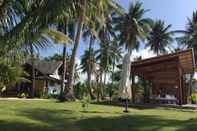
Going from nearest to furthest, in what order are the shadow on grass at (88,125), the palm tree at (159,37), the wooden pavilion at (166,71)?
1. the shadow on grass at (88,125)
2. the wooden pavilion at (166,71)
3. the palm tree at (159,37)

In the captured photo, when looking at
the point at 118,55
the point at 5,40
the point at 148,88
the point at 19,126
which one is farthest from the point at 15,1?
the point at 118,55

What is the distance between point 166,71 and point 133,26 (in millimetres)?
19572

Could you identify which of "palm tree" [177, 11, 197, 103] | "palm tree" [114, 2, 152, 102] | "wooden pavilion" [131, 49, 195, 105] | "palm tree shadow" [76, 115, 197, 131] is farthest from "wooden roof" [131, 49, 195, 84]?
"palm tree" [177, 11, 197, 103]

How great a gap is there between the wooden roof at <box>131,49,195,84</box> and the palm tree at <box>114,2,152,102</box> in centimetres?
1563

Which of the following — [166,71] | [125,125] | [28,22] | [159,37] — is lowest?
[125,125]

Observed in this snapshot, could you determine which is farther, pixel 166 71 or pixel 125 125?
pixel 166 71

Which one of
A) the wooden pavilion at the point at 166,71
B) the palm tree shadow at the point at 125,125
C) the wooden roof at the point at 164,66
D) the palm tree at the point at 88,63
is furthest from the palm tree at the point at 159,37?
the palm tree shadow at the point at 125,125

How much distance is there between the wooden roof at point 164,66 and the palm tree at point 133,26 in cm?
1563

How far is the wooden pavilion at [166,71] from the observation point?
23033mm

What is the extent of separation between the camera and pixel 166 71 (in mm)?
26719

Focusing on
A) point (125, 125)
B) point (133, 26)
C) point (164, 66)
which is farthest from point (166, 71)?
point (133, 26)

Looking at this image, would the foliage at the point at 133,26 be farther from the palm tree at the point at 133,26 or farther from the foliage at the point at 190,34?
the foliage at the point at 190,34

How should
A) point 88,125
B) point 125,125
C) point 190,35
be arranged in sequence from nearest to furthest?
1. point 88,125
2. point 125,125
3. point 190,35

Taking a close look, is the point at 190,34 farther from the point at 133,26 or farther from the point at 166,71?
the point at 166,71
